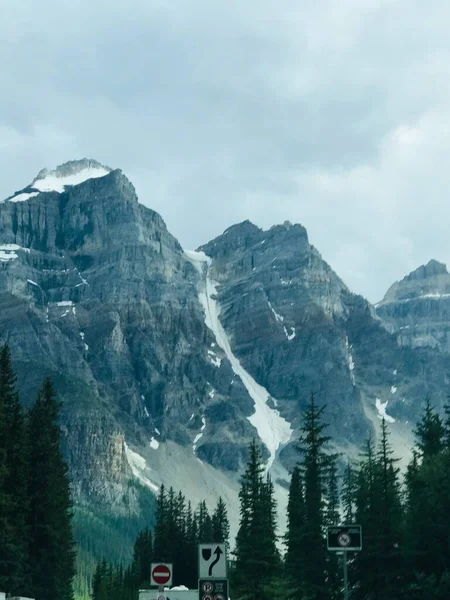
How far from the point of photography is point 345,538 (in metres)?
33.8

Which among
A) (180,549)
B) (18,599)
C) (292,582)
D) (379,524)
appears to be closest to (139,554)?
(180,549)

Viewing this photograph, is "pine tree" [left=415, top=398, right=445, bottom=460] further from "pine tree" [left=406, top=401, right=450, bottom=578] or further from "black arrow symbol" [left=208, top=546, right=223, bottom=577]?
"black arrow symbol" [left=208, top=546, right=223, bottom=577]

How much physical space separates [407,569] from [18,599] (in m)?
29.5

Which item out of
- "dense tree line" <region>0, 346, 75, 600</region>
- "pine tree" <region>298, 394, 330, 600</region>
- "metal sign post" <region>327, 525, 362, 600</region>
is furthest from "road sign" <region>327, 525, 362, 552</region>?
"pine tree" <region>298, 394, 330, 600</region>

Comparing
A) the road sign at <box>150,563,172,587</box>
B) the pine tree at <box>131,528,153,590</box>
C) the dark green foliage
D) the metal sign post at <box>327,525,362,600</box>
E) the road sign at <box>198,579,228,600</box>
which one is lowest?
the road sign at <box>198,579,228,600</box>

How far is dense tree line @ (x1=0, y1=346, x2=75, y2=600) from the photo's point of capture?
61531 millimetres

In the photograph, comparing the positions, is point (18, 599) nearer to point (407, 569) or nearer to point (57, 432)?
point (407, 569)

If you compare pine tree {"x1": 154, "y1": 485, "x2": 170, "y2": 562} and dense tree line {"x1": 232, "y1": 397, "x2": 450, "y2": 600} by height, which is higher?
pine tree {"x1": 154, "y1": 485, "x2": 170, "y2": 562}

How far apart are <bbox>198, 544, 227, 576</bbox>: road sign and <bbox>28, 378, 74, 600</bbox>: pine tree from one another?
32.4 metres

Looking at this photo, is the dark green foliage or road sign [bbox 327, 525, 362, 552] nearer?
road sign [bbox 327, 525, 362, 552]

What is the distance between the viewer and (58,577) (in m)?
68.1

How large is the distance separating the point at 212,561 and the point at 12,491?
104 ft

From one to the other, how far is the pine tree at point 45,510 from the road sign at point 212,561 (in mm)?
32412

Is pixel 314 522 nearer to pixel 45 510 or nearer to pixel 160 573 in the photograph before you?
pixel 45 510
